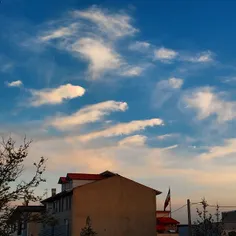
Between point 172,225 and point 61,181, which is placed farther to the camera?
point 172,225

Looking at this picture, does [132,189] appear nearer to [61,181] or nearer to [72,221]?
[72,221]

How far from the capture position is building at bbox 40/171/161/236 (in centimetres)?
5306

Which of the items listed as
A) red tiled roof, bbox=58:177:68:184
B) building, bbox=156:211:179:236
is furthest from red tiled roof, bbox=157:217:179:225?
red tiled roof, bbox=58:177:68:184

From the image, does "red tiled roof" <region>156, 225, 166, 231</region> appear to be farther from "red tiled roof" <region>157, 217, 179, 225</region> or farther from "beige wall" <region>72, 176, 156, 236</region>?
"beige wall" <region>72, 176, 156, 236</region>

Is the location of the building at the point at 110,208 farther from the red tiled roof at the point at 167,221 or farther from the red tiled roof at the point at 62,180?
the red tiled roof at the point at 167,221

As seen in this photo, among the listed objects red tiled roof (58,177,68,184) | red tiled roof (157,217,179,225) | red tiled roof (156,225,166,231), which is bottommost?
red tiled roof (156,225,166,231)

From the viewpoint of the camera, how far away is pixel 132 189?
55.9 meters

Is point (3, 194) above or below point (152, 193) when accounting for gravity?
below

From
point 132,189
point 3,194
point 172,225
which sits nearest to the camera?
point 3,194

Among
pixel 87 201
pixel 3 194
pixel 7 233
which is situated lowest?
pixel 7 233

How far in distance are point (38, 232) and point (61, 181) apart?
10.1m

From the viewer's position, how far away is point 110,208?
Result: 178ft

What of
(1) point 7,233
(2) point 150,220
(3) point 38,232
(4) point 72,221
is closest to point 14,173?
(1) point 7,233

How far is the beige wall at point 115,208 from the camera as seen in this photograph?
53094 millimetres
